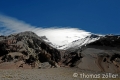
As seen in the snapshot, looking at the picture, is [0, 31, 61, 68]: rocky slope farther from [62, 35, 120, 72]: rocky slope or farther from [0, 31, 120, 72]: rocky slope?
[62, 35, 120, 72]: rocky slope

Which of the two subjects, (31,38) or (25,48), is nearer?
(25,48)

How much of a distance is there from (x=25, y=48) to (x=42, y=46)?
4.80 m

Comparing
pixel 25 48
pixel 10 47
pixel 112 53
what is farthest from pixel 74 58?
pixel 10 47

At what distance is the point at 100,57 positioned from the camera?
2950 centimetres

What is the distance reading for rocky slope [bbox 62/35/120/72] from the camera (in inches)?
1086

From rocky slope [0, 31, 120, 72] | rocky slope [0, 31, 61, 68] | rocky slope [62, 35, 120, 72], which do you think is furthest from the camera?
rocky slope [62, 35, 120, 72]

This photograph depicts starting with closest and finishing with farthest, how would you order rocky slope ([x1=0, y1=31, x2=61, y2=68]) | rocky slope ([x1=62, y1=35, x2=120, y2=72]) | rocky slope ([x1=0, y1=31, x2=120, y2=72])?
rocky slope ([x1=0, y1=31, x2=61, y2=68]) → rocky slope ([x1=0, y1=31, x2=120, y2=72]) → rocky slope ([x1=62, y1=35, x2=120, y2=72])

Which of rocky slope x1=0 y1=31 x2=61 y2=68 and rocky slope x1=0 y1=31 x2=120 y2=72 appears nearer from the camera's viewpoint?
rocky slope x1=0 y1=31 x2=61 y2=68

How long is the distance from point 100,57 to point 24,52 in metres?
11.9

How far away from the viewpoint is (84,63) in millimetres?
27797

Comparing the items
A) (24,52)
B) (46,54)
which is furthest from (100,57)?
(24,52)

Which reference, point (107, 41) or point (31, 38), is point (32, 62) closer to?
point (31, 38)

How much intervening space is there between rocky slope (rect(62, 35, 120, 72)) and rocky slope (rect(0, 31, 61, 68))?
4527 mm

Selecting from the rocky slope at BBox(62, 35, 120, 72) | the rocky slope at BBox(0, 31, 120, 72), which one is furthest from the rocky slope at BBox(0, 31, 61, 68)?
the rocky slope at BBox(62, 35, 120, 72)
